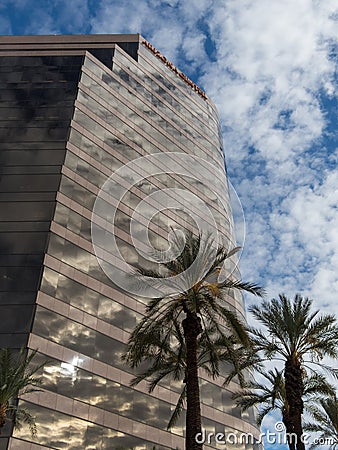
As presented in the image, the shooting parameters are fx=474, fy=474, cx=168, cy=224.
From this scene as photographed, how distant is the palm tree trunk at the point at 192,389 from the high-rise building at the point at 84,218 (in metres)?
9.95

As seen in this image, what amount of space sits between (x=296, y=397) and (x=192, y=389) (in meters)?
5.49

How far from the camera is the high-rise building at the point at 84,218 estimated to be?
96.4 feet

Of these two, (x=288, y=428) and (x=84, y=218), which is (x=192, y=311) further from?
(x=84, y=218)

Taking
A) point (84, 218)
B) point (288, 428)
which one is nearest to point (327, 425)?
point (288, 428)

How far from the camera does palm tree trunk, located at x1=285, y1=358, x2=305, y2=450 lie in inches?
862

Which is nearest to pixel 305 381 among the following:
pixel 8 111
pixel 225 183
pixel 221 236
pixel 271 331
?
pixel 271 331

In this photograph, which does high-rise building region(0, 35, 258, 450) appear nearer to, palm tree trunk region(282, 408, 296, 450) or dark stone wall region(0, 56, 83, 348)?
dark stone wall region(0, 56, 83, 348)

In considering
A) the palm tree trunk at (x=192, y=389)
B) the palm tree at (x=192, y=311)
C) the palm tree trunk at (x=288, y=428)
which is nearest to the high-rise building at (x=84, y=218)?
the palm tree at (x=192, y=311)

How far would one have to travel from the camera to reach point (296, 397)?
72.6 ft

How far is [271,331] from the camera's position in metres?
23.5

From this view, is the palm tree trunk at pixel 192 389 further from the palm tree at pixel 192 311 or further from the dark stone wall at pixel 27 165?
the dark stone wall at pixel 27 165

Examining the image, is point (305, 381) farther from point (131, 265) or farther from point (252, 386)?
point (131, 265)

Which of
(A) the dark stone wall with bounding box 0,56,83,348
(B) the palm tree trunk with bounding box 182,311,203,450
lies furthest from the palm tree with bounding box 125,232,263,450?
(A) the dark stone wall with bounding box 0,56,83,348

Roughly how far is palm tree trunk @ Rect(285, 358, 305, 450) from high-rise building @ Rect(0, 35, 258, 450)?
1262cm
